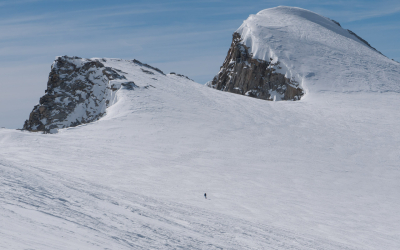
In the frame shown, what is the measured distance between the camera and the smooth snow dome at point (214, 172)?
915 centimetres

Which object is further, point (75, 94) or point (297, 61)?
point (297, 61)

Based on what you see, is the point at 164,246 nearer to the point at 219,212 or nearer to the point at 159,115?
the point at 219,212

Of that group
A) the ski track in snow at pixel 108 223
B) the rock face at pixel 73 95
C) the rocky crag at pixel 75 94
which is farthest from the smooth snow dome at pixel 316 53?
the ski track in snow at pixel 108 223

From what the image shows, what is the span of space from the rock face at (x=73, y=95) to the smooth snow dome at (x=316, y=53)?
19748 millimetres

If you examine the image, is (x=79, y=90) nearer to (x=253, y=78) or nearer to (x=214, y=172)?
(x=253, y=78)

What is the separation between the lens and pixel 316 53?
149 ft

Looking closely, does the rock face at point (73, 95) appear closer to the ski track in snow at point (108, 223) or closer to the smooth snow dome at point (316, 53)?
the smooth snow dome at point (316, 53)

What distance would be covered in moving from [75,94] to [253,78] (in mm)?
Result: 22529

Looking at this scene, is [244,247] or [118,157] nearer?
[244,247]

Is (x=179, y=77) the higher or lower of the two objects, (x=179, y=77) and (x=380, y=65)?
the lower

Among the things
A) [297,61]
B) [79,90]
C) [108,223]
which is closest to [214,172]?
[108,223]

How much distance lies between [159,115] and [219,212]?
52.7 feet

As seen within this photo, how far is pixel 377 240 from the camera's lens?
13.0 meters

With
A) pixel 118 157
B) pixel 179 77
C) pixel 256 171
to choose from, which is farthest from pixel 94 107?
pixel 256 171
